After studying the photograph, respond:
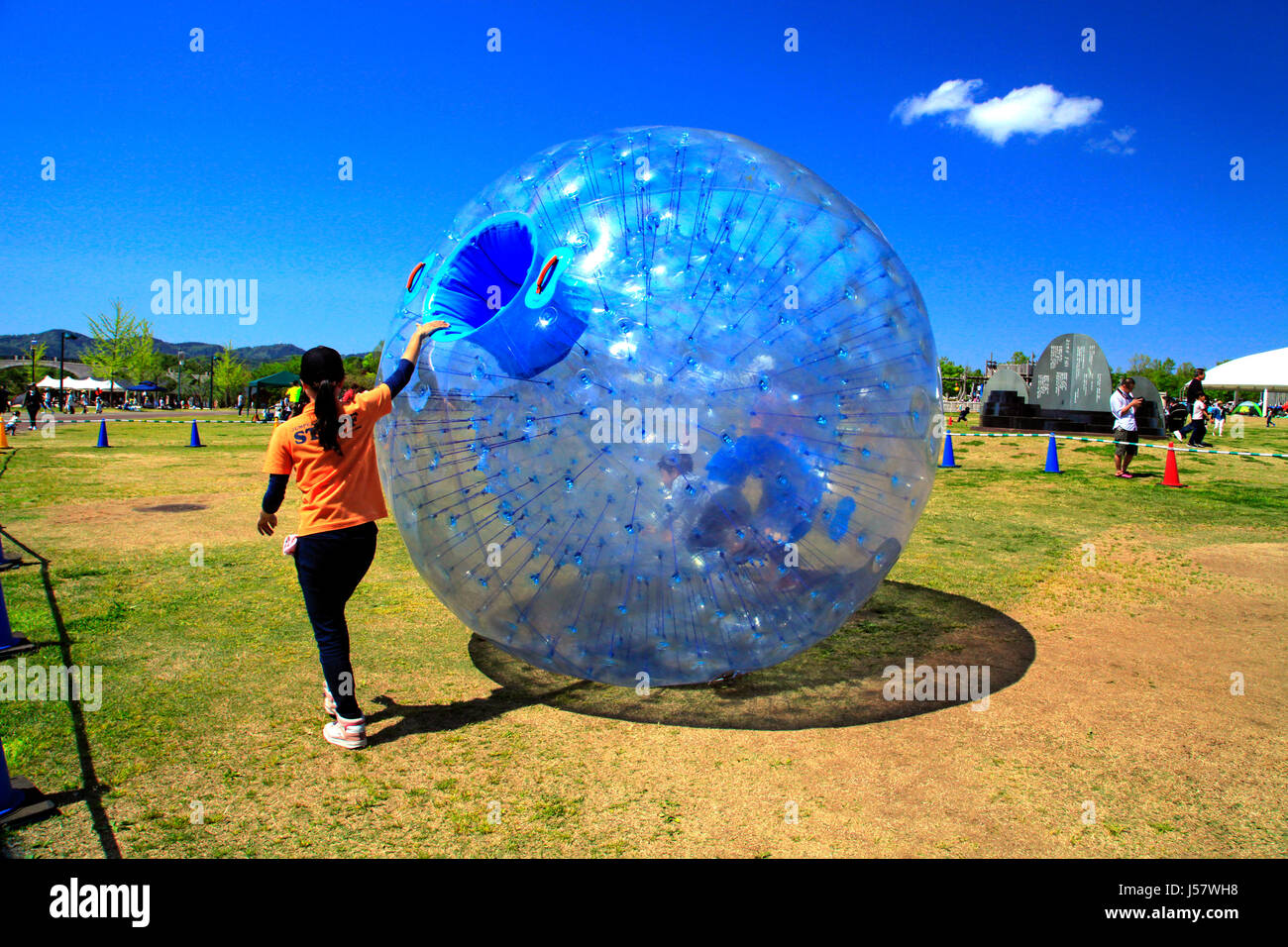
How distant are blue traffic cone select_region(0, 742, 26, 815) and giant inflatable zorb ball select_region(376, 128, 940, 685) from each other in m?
1.79

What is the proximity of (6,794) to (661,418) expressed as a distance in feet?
9.72

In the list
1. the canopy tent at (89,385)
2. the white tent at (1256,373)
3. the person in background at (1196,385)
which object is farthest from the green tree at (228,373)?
the white tent at (1256,373)

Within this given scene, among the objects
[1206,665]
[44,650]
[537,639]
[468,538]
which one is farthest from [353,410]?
[1206,665]

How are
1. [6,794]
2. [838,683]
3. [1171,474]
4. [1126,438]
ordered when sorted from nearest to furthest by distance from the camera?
1. [6,794]
2. [838,683]
3. [1171,474]
4. [1126,438]

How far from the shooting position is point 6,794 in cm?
299

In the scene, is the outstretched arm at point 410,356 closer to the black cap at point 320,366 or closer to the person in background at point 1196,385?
the black cap at point 320,366

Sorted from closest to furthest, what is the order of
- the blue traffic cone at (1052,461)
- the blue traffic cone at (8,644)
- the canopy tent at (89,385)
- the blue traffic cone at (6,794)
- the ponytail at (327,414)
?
the blue traffic cone at (6,794) < the ponytail at (327,414) < the blue traffic cone at (8,644) < the blue traffic cone at (1052,461) < the canopy tent at (89,385)

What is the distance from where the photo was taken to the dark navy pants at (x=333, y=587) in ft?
12.2

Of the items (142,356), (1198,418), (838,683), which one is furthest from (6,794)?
(142,356)

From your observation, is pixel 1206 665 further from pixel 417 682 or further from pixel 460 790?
pixel 417 682

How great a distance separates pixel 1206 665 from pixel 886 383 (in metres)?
3.06

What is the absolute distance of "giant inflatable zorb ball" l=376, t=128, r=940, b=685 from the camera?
323 cm

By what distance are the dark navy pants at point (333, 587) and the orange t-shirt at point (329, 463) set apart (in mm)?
71

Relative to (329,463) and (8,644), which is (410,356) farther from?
(8,644)
